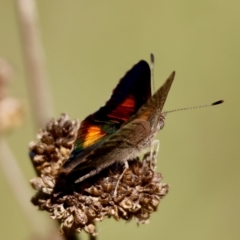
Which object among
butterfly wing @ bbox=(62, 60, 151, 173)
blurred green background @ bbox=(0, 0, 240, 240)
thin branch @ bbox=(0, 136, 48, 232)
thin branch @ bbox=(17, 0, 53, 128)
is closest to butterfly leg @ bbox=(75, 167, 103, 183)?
butterfly wing @ bbox=(62, 60, 151, 173)

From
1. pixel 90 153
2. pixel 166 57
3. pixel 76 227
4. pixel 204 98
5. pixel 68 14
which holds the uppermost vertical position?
pixel 68 14

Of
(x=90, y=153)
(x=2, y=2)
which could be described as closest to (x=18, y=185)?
(x=90, y=153)

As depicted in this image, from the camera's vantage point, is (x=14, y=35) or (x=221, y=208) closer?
(x=221, y=208)

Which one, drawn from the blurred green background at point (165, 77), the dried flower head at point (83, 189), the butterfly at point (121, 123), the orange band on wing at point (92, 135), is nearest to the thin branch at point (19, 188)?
the dried flower head at point (83, 189)

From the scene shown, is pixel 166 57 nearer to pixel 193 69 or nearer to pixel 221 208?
pixel 193 69

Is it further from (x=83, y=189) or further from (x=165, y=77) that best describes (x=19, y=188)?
(x=165, y=77)

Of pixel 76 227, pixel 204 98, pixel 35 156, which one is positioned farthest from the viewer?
pixel 204 98
